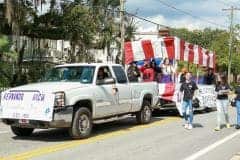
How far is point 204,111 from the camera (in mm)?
24781

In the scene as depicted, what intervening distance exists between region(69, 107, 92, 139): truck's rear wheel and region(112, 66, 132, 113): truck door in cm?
188

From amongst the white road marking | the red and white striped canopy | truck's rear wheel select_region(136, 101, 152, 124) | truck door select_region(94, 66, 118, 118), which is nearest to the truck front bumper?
truck door select_region(94, 66, 118, 118)

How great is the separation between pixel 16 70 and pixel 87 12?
7.36 m

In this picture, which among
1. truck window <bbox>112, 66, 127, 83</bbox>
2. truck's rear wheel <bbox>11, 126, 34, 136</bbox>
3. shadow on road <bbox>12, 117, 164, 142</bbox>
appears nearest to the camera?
shadow on road <bbox>12, 117, 164, 142</bbox>

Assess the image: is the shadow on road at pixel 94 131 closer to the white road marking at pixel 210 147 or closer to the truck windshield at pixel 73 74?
the truck windshield at pixel 73 74

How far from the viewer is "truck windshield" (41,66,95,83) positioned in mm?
15008

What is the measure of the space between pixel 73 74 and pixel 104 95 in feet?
3.24

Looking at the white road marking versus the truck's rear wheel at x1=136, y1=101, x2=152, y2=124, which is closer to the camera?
the white road marking

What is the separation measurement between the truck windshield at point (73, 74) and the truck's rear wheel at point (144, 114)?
3301 millimetres

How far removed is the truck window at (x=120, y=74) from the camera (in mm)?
16377

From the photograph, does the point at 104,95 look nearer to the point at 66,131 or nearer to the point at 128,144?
the point at 66,131

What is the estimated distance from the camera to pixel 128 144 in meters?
13.4

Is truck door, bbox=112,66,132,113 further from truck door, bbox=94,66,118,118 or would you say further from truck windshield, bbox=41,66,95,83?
truck windshield, bbox=41,66,95,83

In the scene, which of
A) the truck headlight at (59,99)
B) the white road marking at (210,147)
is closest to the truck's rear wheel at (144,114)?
the white road marking at (210,147)
